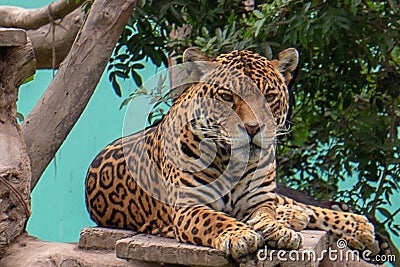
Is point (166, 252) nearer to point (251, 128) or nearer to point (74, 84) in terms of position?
point (251, 128)

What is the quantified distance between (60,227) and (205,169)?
375 cm

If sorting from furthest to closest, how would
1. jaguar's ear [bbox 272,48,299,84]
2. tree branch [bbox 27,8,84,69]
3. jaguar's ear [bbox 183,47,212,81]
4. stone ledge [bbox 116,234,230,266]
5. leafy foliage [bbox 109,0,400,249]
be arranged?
1. tree branch [bbox 27,8,84,69]
2. leafy foliage [bbox 109,0,400,249]
3. jaguar's ear [bbox 272,48,299,84]
4. jaguar's ear [bbox 183,47,212,81]
5. stone ledge [bbox 116,234,230,266]

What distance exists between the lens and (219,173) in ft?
12.0

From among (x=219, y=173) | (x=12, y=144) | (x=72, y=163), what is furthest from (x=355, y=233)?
(x=72, y=163)

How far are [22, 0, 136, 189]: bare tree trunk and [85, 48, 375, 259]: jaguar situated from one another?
34.4 inches

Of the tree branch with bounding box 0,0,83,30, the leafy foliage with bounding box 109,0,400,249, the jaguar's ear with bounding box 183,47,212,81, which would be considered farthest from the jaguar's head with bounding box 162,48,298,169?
the tree branch with bounding box 0,0,83,30

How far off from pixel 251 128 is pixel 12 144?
121 cm

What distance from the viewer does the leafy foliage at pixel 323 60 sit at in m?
4.76

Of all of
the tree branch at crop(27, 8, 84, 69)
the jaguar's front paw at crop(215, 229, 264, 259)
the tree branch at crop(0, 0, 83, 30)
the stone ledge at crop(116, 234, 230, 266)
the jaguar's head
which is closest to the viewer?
the jaguar's front paw at crop(215, 229, 264, 259)

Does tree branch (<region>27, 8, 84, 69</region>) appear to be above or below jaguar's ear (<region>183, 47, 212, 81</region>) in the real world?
below

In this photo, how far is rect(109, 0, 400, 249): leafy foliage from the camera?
4.76 m

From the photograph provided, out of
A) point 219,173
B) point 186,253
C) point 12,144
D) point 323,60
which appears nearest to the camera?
point 186,253

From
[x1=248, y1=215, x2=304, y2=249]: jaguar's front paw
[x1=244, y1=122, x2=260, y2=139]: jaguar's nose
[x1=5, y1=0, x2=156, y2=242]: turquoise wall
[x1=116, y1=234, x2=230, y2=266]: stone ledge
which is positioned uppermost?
[x1=244, y1=122, x2=260, y2=139]: jaguar's nose

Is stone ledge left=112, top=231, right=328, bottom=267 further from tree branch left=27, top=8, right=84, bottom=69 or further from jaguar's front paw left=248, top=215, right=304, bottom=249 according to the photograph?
tree branch left=27, top=8, right=84, bottom=69
